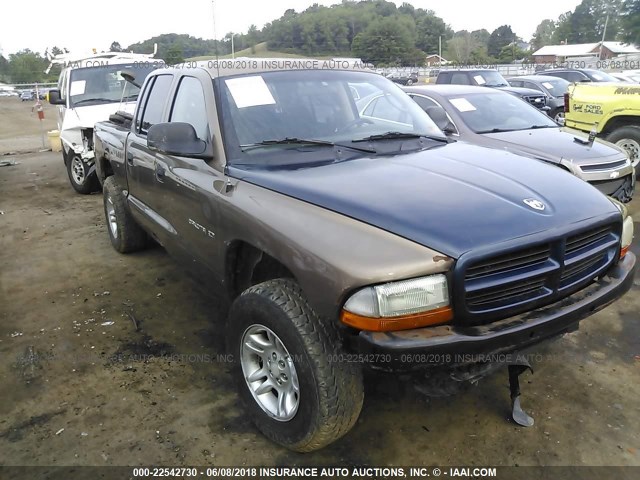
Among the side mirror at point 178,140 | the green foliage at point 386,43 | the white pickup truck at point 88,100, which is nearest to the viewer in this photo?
the side mirror at point 178,140

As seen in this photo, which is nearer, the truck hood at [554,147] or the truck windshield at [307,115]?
the truck windshield at [307,115]

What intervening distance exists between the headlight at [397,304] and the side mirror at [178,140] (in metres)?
1.43

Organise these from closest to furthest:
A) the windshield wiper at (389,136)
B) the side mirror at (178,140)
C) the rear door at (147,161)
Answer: the side mirror at (178,140) < the windshield wiper at (389,136) < the rear door at (147,161)

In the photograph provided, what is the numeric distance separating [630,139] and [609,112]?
0.52 m

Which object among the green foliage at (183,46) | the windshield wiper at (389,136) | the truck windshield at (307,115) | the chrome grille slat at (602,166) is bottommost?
the chrome grille slat at (602,166)

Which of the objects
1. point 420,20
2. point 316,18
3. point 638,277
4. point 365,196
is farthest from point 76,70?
point 420,20

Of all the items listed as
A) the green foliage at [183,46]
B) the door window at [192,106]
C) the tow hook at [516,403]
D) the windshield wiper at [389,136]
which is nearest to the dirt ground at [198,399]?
the tow hook at [516,403]

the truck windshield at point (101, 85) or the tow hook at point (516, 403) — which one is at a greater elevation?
the truck windshield at point (101, 85)

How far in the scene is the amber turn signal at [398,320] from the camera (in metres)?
2.04

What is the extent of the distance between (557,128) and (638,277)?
2.78 metres

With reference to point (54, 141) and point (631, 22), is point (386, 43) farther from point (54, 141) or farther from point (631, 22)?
point (631, 22)

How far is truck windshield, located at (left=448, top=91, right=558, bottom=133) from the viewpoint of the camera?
6551 mm

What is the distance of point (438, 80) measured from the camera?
47.1 feet

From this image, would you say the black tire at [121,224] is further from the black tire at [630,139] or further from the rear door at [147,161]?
the black tire at [630,139]
